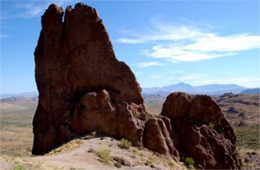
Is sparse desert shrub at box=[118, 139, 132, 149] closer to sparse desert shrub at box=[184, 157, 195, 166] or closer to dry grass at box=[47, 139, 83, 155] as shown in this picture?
dry grass at box=[47, 139, 83, 155]

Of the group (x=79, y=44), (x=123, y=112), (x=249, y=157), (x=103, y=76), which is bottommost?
(x=249, y=157)

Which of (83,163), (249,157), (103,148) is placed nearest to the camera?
(83,163)

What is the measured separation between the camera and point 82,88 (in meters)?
30.9

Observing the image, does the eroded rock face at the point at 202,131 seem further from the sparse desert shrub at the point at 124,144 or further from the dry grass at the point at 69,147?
the dry grass at the point at 69,147

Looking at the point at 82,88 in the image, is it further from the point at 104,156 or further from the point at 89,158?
the point at 89,158

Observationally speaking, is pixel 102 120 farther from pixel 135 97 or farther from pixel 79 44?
pixel 79 44

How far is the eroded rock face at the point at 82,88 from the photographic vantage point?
27984 mm

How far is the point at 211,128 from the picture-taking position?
32.8 m

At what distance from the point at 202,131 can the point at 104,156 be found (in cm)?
1261

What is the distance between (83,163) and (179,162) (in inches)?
429

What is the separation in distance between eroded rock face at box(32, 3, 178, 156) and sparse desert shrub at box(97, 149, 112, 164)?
4.59 meters

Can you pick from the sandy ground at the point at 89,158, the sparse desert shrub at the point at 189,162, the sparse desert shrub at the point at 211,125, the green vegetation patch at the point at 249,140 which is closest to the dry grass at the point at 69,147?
the sandy ground at the point at 89,158

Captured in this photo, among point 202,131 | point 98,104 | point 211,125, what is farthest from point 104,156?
point 211,125

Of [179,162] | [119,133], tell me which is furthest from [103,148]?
[179,162]
